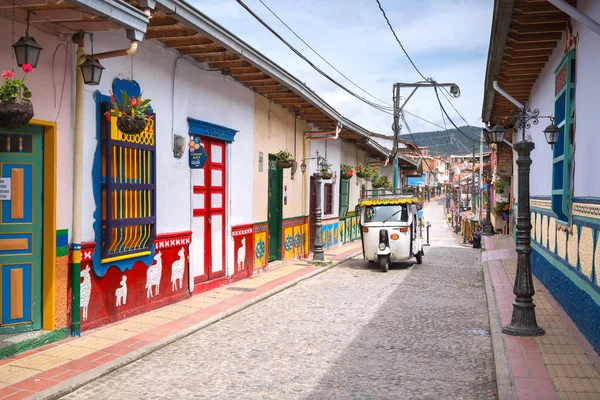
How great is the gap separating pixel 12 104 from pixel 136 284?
11.8 feet

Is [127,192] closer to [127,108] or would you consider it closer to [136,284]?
[127,108]

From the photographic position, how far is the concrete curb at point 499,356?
5027 mm

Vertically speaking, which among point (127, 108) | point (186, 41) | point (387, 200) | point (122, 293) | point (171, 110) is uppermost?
point (186, 41)

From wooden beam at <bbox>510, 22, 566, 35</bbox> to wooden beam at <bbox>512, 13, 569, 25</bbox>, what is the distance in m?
0.27

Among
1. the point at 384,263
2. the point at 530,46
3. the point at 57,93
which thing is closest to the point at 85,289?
the point at 57,93

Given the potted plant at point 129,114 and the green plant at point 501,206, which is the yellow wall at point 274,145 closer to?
the potted plant at point 129,114

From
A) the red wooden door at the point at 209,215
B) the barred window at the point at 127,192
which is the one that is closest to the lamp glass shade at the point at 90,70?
the barred window at the point at 127,192

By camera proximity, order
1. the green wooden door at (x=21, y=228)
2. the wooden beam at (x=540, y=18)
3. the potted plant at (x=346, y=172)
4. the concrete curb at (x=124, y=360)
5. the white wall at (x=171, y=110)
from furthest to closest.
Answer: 1. the potted plant at (x=346, y=172)
2. the wooden beam at (x=540, y=18)
3. the white wall at (x=171, y=110)
4. the green wooden door at (x=21, y=228)
5. the concrete curb at (x=124, y=360)

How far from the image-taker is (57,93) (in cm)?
639

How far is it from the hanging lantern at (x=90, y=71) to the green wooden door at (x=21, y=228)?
2.62 feet

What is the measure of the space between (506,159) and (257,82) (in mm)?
17458

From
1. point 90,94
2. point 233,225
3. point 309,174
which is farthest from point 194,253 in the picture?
point 309,174

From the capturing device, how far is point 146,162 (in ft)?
26.4

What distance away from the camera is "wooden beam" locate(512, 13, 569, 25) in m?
7.68
